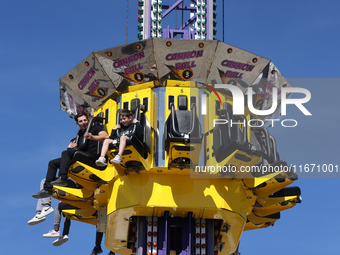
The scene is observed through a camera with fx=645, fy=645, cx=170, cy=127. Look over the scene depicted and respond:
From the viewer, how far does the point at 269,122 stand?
30688 mm

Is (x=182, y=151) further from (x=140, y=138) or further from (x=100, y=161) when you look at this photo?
(x=100, y=161)

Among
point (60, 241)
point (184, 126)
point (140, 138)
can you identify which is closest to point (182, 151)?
point (184, 126)

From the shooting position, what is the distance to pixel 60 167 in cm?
2495

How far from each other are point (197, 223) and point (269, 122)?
6820 mm

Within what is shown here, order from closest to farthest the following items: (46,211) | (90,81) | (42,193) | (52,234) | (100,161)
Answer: (100,161), (42,193), (46,211), (90,81), (52,234)

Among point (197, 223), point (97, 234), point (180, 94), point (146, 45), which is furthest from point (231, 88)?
point (97, 234)

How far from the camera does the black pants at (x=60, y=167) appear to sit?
24844mm

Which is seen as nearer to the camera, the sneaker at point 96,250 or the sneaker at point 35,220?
the sneaker at point 35,220

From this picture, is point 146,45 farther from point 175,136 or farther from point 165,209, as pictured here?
point 165,209

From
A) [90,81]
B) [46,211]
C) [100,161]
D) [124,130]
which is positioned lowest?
[46,211]

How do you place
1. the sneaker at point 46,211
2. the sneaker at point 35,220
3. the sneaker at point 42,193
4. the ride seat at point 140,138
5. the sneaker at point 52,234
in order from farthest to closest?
the sneaker at point 52,234 → the sneaker at point 46,211 → the sneaker at point 35,220 → the sneaker at point 42,193 → the ride seat at point 140,138

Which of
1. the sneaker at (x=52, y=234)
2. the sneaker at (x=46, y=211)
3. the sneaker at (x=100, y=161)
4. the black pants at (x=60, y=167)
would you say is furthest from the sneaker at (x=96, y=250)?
the sneaker at (x=100, y=161)

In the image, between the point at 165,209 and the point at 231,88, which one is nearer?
the point at 165,209

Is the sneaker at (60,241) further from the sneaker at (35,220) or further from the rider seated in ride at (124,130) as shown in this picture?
the rider seated in ride at (124,130)
